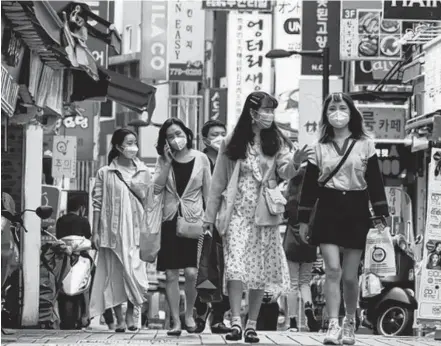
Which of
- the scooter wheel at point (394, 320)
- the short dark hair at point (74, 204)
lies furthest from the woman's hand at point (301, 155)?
the short dark hair at point (74, 204)

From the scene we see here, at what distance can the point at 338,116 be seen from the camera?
1130cm

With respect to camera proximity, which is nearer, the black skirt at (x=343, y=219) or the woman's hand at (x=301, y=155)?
the woman's hand at (x=301, y=155)

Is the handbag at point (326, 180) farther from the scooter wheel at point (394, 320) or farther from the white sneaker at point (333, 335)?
the scooter wheel at point (394, 320)

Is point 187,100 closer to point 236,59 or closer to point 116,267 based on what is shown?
point 236,59

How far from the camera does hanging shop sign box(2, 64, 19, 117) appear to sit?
13.1m

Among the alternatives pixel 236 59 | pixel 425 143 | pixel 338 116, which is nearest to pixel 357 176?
pixel 338 116

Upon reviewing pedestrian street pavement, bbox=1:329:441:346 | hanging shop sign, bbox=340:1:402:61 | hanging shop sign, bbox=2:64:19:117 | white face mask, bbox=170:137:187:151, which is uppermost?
hanging shop sign, bbox=340:1:402:61

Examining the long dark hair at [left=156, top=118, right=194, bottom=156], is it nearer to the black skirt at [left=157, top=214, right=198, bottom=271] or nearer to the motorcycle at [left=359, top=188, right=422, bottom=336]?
the black skirt at [left=157, top=214, right=198, bottom=271]

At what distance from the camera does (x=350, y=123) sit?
11.4 meters

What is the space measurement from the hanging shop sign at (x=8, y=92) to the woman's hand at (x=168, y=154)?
1651 millimetres

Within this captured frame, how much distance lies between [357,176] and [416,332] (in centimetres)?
823

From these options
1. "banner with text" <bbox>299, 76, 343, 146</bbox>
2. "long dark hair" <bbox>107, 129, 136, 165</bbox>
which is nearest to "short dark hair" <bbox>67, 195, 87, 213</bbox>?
"long dark hair" <bbox>107, 129, 136, 165</bbox>

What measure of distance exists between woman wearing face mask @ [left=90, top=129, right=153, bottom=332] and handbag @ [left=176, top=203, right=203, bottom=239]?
5.46ft

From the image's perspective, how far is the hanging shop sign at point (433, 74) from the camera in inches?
792
